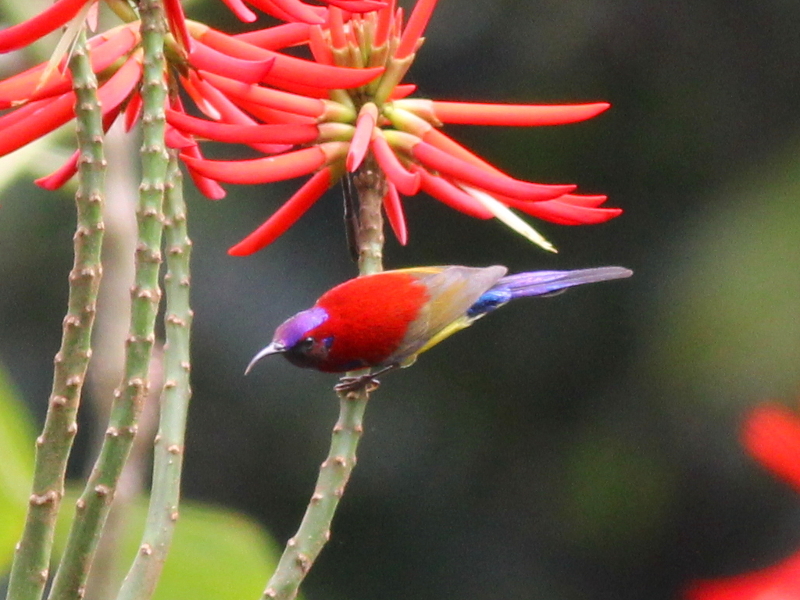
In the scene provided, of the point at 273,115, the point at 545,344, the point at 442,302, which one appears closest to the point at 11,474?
the point at 442,302

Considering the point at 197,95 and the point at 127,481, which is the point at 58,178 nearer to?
the point at 197,95

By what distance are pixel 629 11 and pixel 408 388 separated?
799mm

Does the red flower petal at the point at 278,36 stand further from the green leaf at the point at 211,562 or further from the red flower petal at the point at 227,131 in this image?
the green leaf at the point at 211,562

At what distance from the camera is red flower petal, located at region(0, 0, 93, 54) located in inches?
19.9

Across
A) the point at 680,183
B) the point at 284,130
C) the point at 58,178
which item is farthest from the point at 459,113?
the point at 680,183

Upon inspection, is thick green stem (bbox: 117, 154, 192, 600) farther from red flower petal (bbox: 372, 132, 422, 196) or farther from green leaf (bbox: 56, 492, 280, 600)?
green leaf (bbox: 56, 492, 280, 600)

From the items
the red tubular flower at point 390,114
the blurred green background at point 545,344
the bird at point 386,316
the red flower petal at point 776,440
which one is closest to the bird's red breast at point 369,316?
the bird at point 386,316

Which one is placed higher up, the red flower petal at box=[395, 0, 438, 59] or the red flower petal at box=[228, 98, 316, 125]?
the red flower petal at box=[395, 0, 438, 59]

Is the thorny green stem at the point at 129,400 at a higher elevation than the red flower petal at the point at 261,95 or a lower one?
lower

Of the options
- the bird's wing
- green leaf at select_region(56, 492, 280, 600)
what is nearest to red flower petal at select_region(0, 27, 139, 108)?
the bird's wing

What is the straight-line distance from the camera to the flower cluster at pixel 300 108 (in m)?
0.57

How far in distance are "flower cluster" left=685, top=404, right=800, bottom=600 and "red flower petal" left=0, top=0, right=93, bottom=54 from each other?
35cm

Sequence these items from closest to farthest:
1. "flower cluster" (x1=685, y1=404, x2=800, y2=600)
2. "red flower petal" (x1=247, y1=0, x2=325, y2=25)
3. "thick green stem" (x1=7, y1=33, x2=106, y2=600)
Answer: "flower cluster" (x1=685, y1=404, x2=800, y2=600) → "thick green stem" (x1=7, y1=33, x2=106, y2=600) → "red flower petal" (x1=247, y1=0, x2=325, y2=25)

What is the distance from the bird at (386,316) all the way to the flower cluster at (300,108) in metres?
0.09
